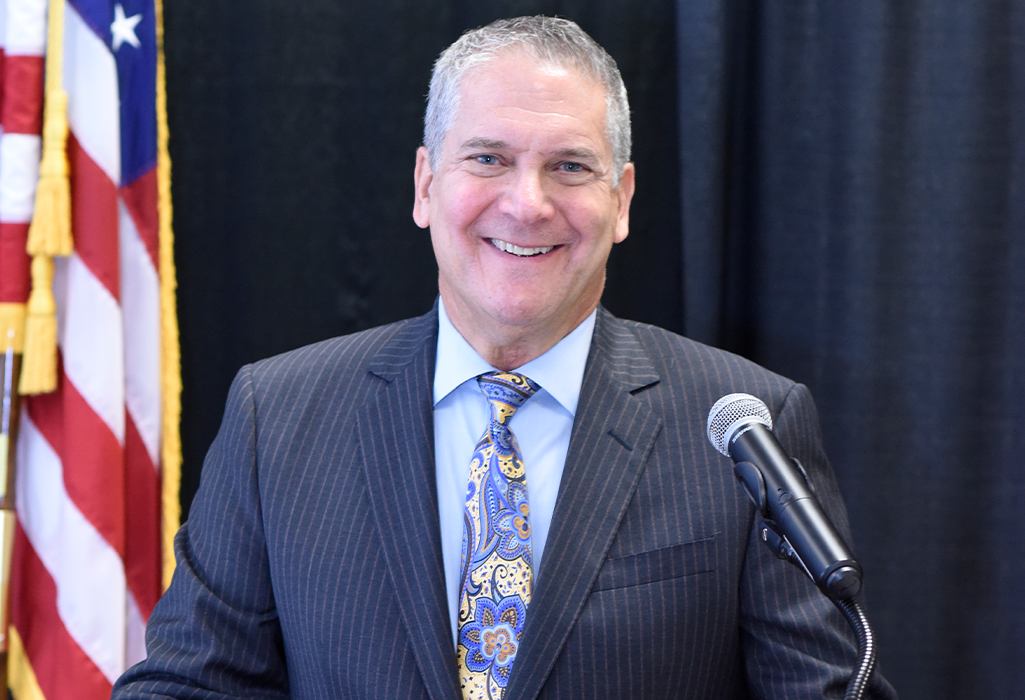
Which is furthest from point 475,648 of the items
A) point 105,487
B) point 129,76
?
point 129,76

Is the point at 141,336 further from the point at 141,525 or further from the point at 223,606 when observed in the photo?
the point at 223,606

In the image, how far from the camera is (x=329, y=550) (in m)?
1.44

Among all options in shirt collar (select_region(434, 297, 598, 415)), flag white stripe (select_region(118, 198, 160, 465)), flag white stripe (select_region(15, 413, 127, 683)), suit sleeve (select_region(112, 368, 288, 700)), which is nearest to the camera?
suit sleeve (select_region(112, 368, 288, 700))

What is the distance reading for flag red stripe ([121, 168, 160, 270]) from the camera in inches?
80.4

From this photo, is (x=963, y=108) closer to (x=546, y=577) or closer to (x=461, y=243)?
(x=461, y=243)

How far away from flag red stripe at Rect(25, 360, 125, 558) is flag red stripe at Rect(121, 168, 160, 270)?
0.33 metres

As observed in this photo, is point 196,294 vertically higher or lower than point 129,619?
higher

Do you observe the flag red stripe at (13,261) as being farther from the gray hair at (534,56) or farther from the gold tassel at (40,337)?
the gray hair at (534,56)

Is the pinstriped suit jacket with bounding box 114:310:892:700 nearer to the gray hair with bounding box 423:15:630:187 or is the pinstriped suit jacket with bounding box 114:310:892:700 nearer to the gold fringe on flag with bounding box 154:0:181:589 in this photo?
the gray hair with bounding box 423:15:630:187

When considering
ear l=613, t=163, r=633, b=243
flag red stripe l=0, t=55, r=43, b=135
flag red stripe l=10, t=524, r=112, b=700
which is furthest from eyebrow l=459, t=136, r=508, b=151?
flag red stripe l=10, t=524, r=112, b=700

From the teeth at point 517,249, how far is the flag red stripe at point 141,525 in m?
1.04

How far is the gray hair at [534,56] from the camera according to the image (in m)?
1.50

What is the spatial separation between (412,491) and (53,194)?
1033mm

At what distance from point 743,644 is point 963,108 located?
51.7 inches
